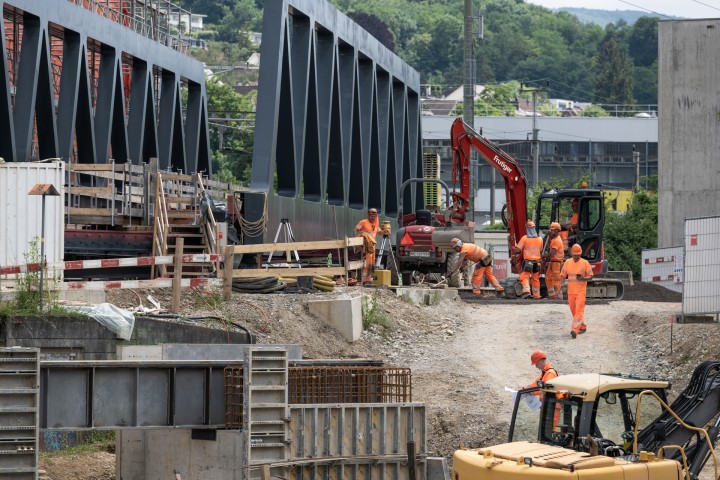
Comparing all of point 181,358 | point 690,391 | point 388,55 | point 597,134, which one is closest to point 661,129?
point 388,55

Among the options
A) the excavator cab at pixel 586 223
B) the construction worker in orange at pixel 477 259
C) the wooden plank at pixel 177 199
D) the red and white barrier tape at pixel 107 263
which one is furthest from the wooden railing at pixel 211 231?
the excavator cab at pixel 586 223

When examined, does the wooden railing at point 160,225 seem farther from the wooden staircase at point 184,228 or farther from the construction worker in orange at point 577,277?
the construction worker in orange at point 577,277

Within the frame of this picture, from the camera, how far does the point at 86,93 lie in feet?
132

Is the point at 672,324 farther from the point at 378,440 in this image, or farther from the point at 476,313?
the point at 378,440

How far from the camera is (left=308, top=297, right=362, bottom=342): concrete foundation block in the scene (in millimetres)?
28141

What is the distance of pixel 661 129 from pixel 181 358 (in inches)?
1467

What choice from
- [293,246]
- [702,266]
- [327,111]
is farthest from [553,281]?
[327,111]

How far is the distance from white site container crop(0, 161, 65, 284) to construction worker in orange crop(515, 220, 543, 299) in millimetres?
10527

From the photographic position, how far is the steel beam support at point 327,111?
37.6 meters

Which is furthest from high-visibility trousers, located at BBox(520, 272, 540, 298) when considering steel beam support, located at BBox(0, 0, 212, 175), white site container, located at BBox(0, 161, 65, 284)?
white site container, located at BBox(0, 161, 65, 284)

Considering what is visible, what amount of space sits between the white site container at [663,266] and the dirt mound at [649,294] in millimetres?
A: 2456

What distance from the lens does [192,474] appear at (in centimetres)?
2194

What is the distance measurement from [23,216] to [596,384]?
13833 mm

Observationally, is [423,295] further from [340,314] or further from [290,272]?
[340,314]
